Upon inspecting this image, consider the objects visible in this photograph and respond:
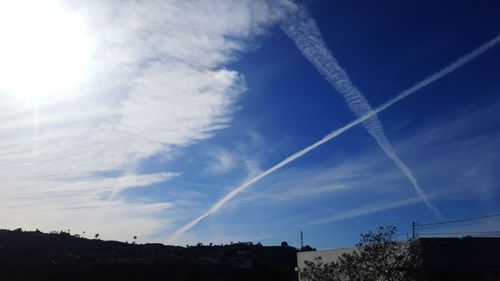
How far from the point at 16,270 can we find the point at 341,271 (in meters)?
51.6

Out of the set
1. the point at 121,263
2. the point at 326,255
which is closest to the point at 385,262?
the point at 326,255

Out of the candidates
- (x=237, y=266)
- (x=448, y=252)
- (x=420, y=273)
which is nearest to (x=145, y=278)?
(x=237, y=266)

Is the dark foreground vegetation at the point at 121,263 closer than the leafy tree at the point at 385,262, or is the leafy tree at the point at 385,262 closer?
the leafy tree at the point at 385,262

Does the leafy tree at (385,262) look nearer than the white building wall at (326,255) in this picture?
Yes

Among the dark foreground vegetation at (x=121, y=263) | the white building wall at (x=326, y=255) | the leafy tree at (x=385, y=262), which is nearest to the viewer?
the leafy tree at (x=385, y=262)

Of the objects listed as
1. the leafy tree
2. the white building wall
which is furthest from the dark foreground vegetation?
the leafy tree

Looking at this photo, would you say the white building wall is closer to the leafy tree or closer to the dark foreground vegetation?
the leafy tree

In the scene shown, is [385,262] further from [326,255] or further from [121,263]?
[121,263]

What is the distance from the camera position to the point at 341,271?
30.6 meters

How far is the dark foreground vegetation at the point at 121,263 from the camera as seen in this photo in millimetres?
70375

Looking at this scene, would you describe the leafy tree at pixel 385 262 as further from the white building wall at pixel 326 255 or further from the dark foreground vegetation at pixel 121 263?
the dark foreground vegetation at pixel 121 263

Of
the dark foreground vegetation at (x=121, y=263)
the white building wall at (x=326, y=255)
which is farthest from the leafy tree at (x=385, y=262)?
the dark foreground vegetation at (x=121, y=263)

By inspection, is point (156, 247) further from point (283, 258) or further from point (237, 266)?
point (237, 266)

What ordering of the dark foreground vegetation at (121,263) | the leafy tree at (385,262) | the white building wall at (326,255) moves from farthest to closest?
1. the dark foreground vegetation at (121,263)
2. the white building wall at (326,255)
3. the leafy tree at (385,262)
